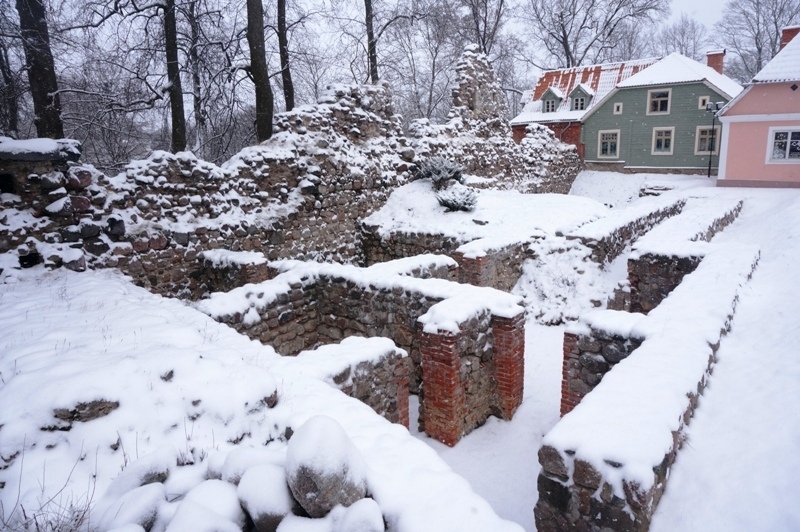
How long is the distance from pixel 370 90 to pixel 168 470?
1126 cm

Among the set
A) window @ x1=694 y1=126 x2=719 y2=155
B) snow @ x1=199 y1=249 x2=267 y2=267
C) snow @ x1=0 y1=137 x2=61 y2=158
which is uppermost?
window @ x1=694 y1=126 x2=719 y2=155

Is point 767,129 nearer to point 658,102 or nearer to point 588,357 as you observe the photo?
point 658,102

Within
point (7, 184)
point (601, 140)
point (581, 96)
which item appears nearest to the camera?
point (7, 184)

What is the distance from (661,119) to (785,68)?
8326mm

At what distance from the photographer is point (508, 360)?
5535 millimetres

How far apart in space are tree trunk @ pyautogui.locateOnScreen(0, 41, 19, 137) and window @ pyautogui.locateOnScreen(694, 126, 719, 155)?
1153 inches

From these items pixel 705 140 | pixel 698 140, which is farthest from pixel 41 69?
pixel 705 140

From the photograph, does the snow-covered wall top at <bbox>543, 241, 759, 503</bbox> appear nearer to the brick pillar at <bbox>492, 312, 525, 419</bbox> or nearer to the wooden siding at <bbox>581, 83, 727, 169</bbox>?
the brick pillar at <bbox>492, 312, 525, 419</bbox>

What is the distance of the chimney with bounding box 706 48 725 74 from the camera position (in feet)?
87.8

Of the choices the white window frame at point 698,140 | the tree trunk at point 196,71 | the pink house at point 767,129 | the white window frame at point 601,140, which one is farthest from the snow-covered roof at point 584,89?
the tree trunk at point 196,71

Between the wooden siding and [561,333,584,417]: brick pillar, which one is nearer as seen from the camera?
[561,333,584,417]: brick pillar

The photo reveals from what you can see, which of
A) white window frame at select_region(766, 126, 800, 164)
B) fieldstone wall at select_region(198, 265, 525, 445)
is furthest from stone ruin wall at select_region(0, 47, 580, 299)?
white window frame at select_region(766, 126, 800, 164)

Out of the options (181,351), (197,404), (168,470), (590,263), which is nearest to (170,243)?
(181,351)

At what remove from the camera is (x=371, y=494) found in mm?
2217
